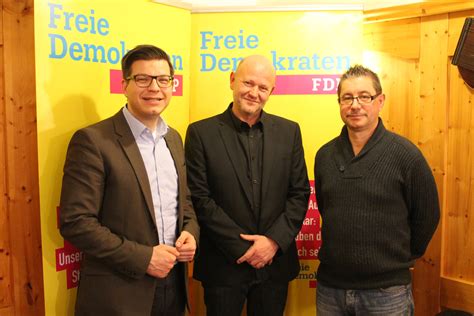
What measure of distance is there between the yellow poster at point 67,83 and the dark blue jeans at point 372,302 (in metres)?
1.13

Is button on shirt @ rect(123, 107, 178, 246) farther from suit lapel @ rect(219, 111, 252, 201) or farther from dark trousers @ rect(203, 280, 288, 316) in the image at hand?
dark trousers @ rect(203, 280, 288, 316)

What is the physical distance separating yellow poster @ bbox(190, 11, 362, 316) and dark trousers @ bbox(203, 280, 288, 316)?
61cm

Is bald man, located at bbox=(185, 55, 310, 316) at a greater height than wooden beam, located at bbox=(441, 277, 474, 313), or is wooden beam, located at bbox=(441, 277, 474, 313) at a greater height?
bald man, located at bbox=(185, 55, 310, 316)

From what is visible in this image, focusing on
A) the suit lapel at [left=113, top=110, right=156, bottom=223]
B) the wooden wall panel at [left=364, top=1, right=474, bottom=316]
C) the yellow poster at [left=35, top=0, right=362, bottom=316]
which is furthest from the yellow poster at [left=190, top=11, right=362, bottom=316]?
the suit lapel at [left=113, top=110, right=156, bottom=223]

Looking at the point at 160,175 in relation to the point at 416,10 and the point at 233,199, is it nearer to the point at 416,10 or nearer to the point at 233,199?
the point at 233,199

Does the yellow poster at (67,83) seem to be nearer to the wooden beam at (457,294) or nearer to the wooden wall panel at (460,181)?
the wooden wall panel at (460,181)

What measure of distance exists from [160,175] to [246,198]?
1.48 feet

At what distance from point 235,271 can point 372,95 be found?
976 millimetres

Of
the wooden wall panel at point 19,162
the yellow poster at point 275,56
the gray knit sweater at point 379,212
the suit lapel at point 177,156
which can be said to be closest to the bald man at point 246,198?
the suit lapel at point 177,156

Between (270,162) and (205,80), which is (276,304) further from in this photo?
(205,80)

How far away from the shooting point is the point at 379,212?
197 cm

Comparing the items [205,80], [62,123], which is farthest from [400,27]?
[62,123]

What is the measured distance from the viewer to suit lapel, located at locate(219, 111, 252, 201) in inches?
88.7

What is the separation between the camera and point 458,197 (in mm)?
2580
